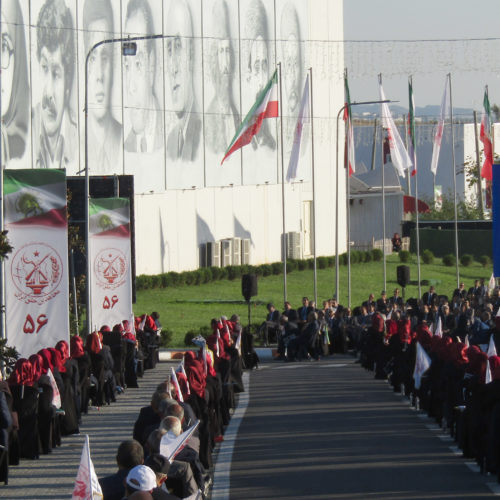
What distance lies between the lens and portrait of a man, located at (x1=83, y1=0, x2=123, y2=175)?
51.0m

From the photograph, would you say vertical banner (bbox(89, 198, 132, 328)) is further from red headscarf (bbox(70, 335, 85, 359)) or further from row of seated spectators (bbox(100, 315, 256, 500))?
red headscarf (bbox(70, 335, 85, 359))

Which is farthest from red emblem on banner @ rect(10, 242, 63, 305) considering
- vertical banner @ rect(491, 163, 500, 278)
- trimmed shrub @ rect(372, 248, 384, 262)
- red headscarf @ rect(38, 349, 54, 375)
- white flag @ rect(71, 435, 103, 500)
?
trimmed shrub @ rect(372, 248, 384, 262)

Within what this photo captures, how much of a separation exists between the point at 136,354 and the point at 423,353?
9706 millimetres

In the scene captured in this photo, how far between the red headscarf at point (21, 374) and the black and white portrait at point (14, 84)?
89.5ft

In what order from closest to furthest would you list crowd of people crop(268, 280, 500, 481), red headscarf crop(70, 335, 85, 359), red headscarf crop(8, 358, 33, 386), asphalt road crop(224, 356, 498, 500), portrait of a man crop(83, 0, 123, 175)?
asphalt road crop(224, 356, 498, 500)
crowd of people crop(268, 280, 500, 481)
red headscarf crop(8, 358, 33, 386)
red headscarf crop(70, 335, 85, 359)
portrait of a man crop(83, 0, 123, 175)

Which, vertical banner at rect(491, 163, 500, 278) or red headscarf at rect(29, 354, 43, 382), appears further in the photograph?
vertical banner at rect(491, 163, 500, 278)

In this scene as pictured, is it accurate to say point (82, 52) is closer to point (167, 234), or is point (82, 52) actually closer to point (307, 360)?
point (167, 234)

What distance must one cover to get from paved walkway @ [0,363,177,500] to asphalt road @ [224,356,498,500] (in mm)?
1708

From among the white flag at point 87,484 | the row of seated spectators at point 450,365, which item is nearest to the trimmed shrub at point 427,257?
the row of seated spectators at point 450,365

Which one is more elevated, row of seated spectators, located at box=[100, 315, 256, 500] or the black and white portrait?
the black and white portrait

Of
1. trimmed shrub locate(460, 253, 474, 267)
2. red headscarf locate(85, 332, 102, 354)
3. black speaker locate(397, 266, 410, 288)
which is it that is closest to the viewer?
red headscarf locate(85, 332, 102, 354)

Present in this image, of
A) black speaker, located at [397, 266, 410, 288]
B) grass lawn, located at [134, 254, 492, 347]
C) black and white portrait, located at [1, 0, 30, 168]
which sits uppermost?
black and white portrait, located at [1, 0, 30, 168]

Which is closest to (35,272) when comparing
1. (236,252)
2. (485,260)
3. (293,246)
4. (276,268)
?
(236,252)

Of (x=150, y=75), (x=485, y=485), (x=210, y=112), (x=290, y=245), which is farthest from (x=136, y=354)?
(x=290, y=245)
